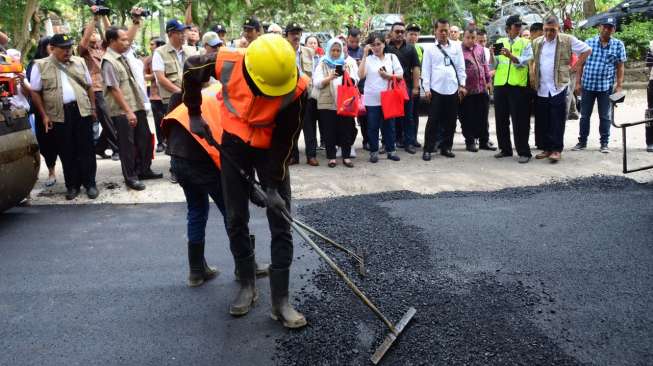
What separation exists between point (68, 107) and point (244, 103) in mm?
3801

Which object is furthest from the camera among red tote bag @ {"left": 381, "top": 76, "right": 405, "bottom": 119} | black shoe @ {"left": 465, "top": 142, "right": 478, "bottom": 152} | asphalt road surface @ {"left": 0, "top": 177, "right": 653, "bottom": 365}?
black shoe @ {"left": 465, "top": 142, "right": 478, "bottom": 152}

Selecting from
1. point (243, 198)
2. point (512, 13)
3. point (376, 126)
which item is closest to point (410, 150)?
point (376, 126)

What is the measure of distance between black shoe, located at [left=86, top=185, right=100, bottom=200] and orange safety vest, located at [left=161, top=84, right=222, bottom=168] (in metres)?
2.92

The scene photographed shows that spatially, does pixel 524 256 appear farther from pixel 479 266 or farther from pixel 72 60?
pixel 72 60

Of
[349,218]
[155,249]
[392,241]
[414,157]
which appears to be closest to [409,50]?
[414,157]

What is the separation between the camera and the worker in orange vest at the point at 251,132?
9.13ft

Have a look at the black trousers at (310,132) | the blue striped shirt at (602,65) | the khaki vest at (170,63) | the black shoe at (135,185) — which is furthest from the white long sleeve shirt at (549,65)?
the black shoe at (135,185)

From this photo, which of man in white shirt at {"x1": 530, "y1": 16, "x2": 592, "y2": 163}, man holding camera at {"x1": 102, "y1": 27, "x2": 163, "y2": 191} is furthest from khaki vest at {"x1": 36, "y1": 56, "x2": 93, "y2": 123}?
man in white shirt at {"x1": 530, "y1": 16, "x2": 592, "y2": 163}

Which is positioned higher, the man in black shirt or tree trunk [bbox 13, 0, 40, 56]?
tree trunk [bbox 13, 0, 40, 56]

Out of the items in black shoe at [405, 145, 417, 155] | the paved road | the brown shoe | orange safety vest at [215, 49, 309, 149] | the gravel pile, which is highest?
orange safety vest at [215, 49, 309, 149]

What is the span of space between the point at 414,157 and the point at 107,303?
5199 millimetres

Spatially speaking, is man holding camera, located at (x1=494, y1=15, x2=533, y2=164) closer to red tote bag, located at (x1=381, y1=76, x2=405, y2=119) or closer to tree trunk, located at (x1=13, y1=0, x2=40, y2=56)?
red tote bag, located at (x1=381, y1=76, x2=405, y2=119)

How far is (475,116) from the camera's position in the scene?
829 centimetres

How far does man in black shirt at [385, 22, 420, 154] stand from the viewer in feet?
26.4
